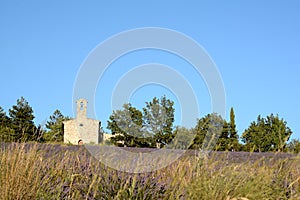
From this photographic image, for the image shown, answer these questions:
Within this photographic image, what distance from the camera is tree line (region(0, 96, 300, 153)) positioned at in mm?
7145

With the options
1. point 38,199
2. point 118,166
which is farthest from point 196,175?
point 38,199

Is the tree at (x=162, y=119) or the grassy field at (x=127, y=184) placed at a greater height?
the tree at (x=162, y=119)

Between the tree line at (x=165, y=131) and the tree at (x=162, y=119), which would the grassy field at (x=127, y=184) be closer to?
the tree line at (x=165, y=131)

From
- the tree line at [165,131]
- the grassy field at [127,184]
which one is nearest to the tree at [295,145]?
the tree line at [165,131]

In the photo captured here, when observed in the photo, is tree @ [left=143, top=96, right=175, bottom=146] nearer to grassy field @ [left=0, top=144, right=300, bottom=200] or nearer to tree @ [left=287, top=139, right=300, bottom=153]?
tree @ [left=287, top=139, right=300, bottom=153]

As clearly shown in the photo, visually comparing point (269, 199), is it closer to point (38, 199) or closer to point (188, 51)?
point (38, 199)

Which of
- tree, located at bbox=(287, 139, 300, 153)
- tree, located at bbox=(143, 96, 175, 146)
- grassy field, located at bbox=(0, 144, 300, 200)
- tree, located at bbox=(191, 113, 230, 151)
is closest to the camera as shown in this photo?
grassy field, located at bbox=(0, 144, 300, 200)

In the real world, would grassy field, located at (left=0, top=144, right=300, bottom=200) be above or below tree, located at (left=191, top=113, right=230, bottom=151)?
below

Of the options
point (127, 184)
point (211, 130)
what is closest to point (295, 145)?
point (211, 130)

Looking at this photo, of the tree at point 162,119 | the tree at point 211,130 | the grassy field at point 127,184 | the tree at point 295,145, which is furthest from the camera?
the tree at point 162,119

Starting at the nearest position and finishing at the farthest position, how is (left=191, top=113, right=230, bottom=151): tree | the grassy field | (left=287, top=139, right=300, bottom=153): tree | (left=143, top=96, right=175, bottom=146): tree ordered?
the grassy field
(left=191, top=113, right=230, bottom=151): tree
(left=287, top=139, right=300, bottom=153): tree
(left=143, top=96, right=175, bottom=146): tree

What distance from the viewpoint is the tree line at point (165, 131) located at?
23.4ft

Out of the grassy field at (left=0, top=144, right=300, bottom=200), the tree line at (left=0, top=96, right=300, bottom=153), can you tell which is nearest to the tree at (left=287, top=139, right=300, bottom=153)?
the tree line at (left=0, top=96, right=300, bottom=153)

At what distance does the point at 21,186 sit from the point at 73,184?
504 millimetres
